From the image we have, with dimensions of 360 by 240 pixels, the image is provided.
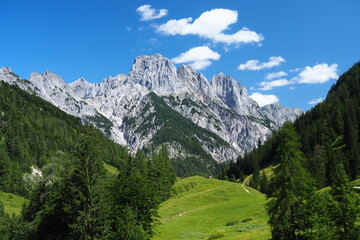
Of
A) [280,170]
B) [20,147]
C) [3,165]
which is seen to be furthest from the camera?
[20,147]

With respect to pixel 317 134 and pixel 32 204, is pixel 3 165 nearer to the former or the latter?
pixel 32 204

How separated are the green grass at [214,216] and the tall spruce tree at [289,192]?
7979mm

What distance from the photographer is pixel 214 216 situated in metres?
70.5

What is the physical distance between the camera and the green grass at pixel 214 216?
50.3 meters

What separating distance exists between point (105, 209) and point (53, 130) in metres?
147

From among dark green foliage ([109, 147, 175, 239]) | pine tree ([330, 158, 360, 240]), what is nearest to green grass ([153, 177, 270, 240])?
dark green foliage ([109, 147, 175, 239])

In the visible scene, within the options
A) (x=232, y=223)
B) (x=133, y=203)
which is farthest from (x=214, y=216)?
(x=133, y=203)

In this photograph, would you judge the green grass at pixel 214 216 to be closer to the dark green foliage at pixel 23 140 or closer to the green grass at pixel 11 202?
the dark green foliage at pixel 23 140

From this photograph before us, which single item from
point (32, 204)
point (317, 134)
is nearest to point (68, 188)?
point (32, 204)

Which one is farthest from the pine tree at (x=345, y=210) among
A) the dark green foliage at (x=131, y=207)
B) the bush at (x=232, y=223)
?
the bush at (x=232, y=223)

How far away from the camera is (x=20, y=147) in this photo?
13112cm

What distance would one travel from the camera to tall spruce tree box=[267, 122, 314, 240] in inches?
1203

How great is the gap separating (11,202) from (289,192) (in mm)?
96564

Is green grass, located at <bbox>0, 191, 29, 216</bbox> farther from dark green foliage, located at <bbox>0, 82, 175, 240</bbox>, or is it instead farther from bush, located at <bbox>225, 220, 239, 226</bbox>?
bush, located at <bbox>225, 220, 239, 226</bbox>
